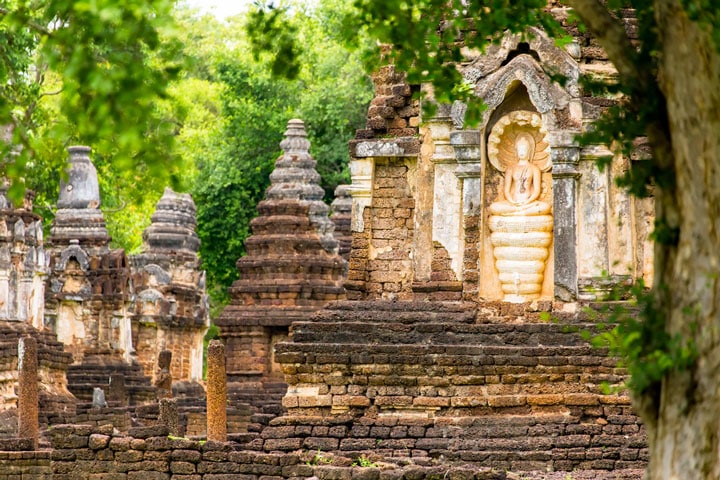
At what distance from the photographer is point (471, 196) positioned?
1599 cm

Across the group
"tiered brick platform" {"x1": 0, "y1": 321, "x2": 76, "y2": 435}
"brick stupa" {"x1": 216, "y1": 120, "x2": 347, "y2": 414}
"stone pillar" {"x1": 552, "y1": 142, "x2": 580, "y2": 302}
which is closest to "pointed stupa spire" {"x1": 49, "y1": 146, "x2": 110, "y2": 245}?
"brick stupa" {"x1": 216, "y1": 120, "x2": 347, "y2": 414}

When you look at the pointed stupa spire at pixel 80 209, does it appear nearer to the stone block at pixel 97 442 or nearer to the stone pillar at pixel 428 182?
the stone pillar at pixel 428 182

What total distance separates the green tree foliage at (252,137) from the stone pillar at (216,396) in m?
22.6

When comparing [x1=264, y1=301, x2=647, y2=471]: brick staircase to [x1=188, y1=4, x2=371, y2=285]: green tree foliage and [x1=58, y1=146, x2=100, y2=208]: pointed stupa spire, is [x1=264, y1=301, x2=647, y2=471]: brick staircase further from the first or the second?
[x1=188, y1=4, x2=371, y2=285]: green tree foliage

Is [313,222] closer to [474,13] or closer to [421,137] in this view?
[421,137]

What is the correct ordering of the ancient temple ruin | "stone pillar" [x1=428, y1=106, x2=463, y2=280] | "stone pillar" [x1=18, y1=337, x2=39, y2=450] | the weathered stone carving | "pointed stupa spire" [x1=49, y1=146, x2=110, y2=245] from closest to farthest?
the ancient temple ruin < the weathered stone carving < "stone pillar" [x1=428, y1=106, x2=463, y2=280] < "stone pillar" [x1=18, y1=337, x2=39, y2=450] < "pointed stupa spire" [x1=49, y1=146, x2=110, y2=245]

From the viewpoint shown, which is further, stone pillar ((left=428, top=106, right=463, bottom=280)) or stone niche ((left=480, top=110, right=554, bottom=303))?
stone pillar ((left=428, top=106, right=463, bottom=280))

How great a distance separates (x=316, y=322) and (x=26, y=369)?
298cm

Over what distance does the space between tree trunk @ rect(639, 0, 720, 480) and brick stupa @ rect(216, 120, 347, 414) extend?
20061 millimetres

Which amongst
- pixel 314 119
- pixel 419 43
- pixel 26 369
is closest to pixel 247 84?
pixel 314 119

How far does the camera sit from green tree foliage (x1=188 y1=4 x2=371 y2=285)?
130ft

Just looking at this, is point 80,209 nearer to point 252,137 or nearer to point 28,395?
point 252,137

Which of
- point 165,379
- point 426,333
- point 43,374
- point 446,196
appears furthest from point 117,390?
point 426,333

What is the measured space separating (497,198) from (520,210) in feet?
0.95
